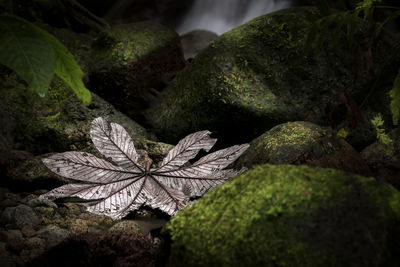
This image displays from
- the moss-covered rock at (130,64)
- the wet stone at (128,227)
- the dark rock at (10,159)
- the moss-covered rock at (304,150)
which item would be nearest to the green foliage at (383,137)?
the moss-covered rock at (304,150)

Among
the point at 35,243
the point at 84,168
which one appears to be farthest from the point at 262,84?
the point at 35,243

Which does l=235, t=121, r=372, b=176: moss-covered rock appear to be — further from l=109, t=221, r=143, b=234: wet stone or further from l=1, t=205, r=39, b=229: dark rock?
l=1, t=205, r=39, b=229: dark rock

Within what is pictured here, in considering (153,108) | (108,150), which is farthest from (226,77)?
(108,150)

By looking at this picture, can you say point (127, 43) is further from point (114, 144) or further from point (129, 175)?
point (129, 175)

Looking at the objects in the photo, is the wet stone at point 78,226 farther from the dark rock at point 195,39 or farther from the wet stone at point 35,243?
the dark rock at point 195,39

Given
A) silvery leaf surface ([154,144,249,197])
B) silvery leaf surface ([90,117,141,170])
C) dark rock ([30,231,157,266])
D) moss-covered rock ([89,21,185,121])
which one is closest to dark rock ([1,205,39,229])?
dark rock ([30,231,157,266])
